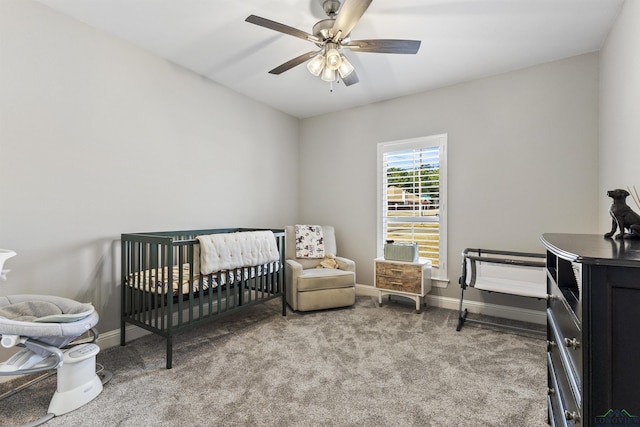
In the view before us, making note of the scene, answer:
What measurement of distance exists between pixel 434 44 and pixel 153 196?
9.30ft

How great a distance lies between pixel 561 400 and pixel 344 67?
2.14 metres

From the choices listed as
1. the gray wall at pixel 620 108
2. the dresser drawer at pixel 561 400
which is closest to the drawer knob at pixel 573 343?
the dresser drawer at pixel 561 400

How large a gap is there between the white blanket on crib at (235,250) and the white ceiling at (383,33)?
1656 millimetres

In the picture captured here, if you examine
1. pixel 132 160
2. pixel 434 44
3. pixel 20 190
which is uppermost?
pixel 434 44

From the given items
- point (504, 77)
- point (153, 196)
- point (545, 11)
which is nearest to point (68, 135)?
point (153, 196)

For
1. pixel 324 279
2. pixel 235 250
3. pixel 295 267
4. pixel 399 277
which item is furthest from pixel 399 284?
pixel 235 250

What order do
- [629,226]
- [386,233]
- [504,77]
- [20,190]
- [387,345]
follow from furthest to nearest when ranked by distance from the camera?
1. [386,233]
2. [504,77]
3. [387,345]
4. [20,190]
5. [629,226]

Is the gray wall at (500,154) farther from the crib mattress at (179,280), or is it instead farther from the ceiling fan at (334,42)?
the crib mattress at (179,280)

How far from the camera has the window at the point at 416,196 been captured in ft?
11.2

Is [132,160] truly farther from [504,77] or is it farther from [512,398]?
[504,77]

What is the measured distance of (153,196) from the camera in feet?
8.98

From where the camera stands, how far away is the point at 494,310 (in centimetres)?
310

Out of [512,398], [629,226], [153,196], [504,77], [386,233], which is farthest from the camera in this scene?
[386,233]

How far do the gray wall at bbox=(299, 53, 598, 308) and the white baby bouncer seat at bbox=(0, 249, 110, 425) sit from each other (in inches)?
117
